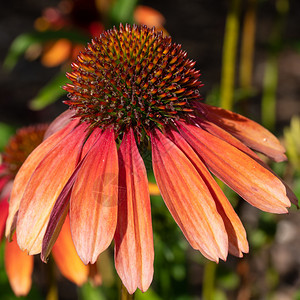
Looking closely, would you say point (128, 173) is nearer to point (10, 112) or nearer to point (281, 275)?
point (281, 275)

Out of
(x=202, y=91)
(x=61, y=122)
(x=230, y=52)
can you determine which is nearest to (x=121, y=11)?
(x=230, y=52)

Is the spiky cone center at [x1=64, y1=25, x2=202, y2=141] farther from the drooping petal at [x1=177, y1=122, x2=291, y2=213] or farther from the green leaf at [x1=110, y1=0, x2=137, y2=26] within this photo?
the green leaf at [x1=110, y1=0, x2=137, y2=26]

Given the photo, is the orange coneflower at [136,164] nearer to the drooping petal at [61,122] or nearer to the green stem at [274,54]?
the drooping petal at [61,122]

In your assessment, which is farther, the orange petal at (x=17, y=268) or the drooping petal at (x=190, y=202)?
the orange petal at (x=17, y=268)

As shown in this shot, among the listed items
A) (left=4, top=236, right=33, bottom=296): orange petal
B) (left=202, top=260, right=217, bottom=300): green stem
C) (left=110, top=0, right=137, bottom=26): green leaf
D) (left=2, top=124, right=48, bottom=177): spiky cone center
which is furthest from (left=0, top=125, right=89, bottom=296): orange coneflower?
(left=110, top=0, right=137, bottom=26): green leaf

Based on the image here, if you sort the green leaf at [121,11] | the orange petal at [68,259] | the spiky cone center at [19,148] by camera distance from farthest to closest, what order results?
the green leaf at [121,11]
the spiky cone center at [19,148]
the orange petal at [68,259]

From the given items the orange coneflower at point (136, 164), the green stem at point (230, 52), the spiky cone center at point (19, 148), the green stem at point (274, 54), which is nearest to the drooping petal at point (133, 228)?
the orange coneflower at point (136, 164)

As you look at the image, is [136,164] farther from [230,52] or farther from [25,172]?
[230,52]
